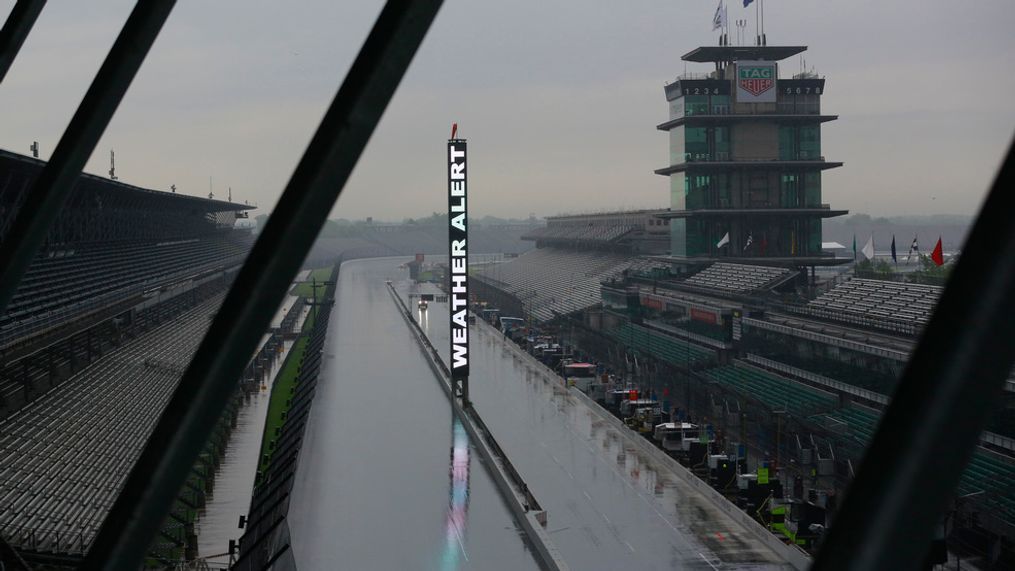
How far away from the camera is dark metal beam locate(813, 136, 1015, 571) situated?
83cm

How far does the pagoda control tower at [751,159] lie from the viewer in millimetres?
47094

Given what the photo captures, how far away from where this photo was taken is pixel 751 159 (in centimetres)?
4706

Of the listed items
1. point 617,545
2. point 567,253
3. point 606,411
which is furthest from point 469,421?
Answer: point 567,253

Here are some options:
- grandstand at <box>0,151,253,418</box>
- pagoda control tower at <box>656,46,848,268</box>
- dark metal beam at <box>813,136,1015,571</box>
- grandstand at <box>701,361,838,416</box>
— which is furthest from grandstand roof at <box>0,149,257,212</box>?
pagoda control tower at <box>656,46,848,268</box>

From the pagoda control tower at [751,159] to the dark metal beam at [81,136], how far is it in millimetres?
45565

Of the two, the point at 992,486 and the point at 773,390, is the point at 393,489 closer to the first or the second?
the point at 992,486

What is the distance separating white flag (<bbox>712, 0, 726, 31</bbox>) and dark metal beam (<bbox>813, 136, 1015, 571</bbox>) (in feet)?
163

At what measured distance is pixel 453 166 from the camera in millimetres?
28531

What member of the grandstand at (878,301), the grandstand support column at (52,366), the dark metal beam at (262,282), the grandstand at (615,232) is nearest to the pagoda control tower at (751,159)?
the grandstand at (615,232)

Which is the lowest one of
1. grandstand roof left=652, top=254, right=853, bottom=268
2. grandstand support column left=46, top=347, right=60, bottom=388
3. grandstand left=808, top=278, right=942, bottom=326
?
grandstand support column left=46, top=347, right=60, bottom=388

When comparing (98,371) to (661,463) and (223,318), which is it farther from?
(223,318)

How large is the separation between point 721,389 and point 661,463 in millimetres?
7369

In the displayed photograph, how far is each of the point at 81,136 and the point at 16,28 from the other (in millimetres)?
1146

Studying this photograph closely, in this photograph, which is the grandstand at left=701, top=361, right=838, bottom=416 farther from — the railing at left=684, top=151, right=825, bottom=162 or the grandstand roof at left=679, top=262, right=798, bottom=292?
the railing at left=684, top=151, right=825, bottom=162
